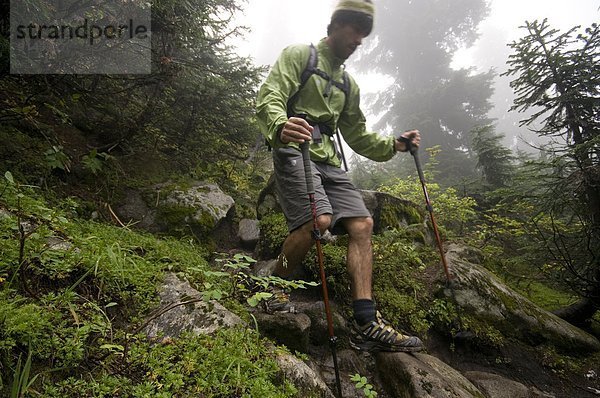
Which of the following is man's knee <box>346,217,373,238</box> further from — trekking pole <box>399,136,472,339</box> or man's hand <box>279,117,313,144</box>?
man's hand <box>279,117,313,144</box>

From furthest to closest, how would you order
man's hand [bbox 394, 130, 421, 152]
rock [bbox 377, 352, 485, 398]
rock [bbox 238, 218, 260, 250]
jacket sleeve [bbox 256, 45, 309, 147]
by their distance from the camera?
1. rock [bbox 238, 218, 260, 250]
2. man's hand [bbox 394, 130, 421, 152]
3. jacket sleeve [bbox 256, 45, 309, 147]
4. rock [bbox 377, 352, 485, 398]

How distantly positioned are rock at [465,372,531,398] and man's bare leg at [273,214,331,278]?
2179 millimetres

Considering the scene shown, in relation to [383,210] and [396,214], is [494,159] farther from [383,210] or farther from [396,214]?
[383,210]

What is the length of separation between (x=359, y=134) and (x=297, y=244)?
1864mm

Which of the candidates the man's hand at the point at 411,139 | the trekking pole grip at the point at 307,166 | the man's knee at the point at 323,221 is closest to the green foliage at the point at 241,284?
the man's knee at the point at 323,221

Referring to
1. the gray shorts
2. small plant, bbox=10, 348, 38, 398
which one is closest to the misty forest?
small plant, bbox=10, 348, 38, 398

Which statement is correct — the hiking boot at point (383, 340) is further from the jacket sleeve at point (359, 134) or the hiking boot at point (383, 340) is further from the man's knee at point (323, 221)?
the jacket sleeve at point (359, 134)

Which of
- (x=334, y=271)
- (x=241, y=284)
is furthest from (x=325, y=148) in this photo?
(x=241, y=284)

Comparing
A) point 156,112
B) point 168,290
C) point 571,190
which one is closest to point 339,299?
point 168,290

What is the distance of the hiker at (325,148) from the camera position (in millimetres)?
2723

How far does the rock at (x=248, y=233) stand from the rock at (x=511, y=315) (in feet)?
12.5

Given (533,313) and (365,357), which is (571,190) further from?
(365,357)

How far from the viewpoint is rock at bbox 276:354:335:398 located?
6.44ft

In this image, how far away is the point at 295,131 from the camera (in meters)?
2.39
